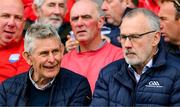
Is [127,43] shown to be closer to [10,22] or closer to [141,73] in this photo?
[141,73]

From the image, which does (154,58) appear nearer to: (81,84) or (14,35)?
(81,84)

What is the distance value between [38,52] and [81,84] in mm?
461

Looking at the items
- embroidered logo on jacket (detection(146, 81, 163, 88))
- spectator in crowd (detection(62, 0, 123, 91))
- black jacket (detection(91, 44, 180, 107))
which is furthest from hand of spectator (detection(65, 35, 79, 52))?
embroidered logo on jacket (detection(146, 81, 163, 88))

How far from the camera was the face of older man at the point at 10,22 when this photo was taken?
5.91 m

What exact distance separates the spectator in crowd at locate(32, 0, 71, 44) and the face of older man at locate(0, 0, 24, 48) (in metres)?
0.58

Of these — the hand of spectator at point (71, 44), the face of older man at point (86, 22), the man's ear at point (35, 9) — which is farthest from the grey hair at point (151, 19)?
the man's ear at point (35, 9)

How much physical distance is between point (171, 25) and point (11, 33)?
163 cm

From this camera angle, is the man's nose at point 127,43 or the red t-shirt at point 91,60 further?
the red t-shirt at point 91,60

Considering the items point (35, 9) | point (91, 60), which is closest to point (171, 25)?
point (91, 60)

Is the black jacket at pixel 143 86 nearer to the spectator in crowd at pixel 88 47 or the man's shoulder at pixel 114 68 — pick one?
the man's shoulder at pixel 114 68

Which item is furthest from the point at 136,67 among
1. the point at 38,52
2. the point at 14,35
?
the point at 14,35

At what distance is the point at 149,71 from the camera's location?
4742mm

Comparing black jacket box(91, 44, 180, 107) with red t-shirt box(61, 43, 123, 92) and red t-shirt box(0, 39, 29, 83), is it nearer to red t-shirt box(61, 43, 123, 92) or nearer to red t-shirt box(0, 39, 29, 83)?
red t-shirt box(61, 43, 123, 92)

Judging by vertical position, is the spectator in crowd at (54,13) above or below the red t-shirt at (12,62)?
above
